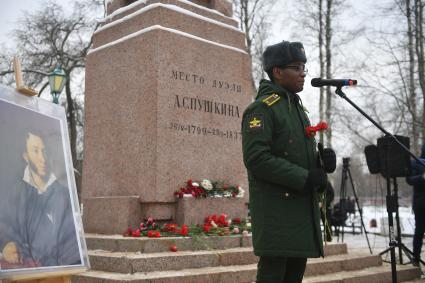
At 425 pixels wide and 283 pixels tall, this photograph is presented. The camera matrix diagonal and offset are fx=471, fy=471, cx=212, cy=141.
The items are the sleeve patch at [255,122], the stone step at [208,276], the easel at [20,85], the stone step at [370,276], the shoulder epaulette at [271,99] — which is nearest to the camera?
the sleeve patch at [255,122]

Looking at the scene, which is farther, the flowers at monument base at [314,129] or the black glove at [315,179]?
the flowers at monument base at [314,129]

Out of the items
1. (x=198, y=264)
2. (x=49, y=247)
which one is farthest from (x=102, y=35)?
(x=49, y=247)

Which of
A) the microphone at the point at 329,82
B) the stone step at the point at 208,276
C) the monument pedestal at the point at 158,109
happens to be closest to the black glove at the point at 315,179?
the microphone at the point at 329,82

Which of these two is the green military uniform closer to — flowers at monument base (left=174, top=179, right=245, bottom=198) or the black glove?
the black glove

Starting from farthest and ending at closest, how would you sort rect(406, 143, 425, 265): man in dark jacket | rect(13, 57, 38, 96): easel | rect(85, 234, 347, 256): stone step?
rect(406, 143, 425, 265): man in dark jacket
rect(85, 234, 347, 256): stone step
rect(13, 57, 38, 96): easel

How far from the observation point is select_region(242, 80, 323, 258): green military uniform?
271cm

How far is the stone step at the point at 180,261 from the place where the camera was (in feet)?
15.2

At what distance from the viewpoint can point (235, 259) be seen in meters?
5.30

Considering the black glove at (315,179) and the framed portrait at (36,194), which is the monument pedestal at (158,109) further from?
the black glove at (315,179)

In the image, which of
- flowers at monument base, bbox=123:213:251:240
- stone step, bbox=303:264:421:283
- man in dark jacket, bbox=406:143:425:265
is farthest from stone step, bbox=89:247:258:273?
man in dark jacket, bbox=406:143:425:265

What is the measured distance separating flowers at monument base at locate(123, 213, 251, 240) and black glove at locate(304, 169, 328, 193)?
3.02 m

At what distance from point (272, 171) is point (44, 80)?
63.5ft

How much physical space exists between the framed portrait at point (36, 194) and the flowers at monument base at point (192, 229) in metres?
2.20

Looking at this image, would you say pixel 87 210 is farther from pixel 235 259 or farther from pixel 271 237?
pixel 271 237
